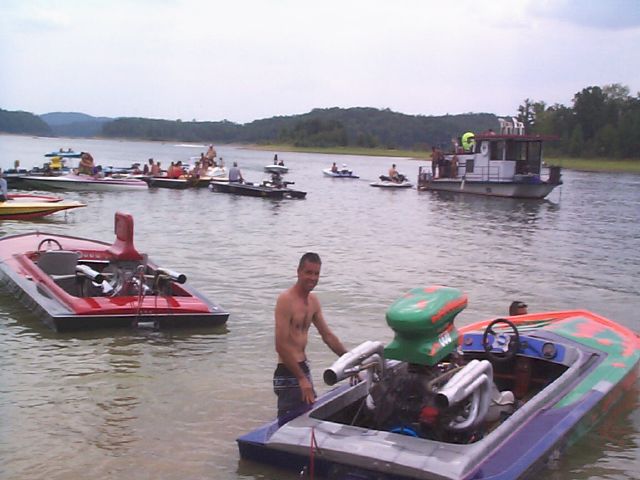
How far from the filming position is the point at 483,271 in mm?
16750

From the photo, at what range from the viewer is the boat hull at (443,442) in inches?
195

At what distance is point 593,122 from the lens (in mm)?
102000

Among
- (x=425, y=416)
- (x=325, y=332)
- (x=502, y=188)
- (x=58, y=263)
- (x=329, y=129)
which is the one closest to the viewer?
(x=425, y=416)

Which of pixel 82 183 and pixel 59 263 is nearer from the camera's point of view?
pixel 59 263

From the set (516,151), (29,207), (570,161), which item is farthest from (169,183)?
(570,161)

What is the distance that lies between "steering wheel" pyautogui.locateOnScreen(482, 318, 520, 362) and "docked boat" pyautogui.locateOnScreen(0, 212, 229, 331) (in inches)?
154

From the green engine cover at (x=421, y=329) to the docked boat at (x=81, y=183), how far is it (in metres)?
27.6

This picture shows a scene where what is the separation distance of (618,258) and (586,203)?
59.1 ft

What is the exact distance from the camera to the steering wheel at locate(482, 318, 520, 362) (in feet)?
24.5

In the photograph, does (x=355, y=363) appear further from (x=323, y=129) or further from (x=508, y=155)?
(x=323, y=129)

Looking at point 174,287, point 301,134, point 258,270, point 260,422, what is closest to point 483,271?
point 258,270

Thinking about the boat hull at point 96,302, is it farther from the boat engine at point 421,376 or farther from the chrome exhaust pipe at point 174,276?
the boat engine at point 421,376

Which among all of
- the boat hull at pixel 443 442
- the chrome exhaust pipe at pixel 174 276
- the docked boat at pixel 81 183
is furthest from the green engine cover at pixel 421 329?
the docked boat at pixel 81 183

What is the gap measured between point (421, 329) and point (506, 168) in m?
33.6
